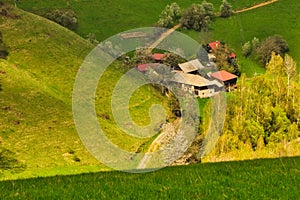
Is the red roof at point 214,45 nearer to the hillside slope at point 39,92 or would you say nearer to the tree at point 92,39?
the tree at point 92,39

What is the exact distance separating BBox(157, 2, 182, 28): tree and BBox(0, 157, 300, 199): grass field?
523 feet

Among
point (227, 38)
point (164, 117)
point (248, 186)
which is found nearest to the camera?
point (248, 186)

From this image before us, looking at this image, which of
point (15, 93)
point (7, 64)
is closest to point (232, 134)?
point (15, 93)

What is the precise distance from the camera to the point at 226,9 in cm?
17888

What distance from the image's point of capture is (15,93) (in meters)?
83.4

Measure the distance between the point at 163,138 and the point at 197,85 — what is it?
47039 mm

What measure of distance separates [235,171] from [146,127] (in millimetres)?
75423

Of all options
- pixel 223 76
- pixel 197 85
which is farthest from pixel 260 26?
pixel 197 85

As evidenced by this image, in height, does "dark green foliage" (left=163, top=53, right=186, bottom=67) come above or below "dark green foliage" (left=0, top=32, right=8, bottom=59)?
below

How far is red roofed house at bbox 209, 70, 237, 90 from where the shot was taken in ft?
443

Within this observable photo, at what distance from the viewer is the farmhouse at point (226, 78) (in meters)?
135

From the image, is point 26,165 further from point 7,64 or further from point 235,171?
point 235,171

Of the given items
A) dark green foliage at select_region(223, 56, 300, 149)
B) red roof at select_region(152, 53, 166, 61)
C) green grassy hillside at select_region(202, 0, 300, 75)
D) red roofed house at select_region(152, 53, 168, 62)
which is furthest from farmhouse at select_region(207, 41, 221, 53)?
dark green foliage at select_region(223, 56, 300, 149)

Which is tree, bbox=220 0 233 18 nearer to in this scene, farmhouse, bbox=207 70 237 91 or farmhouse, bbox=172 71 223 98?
farmhouse, bbox=207 70 237 91
